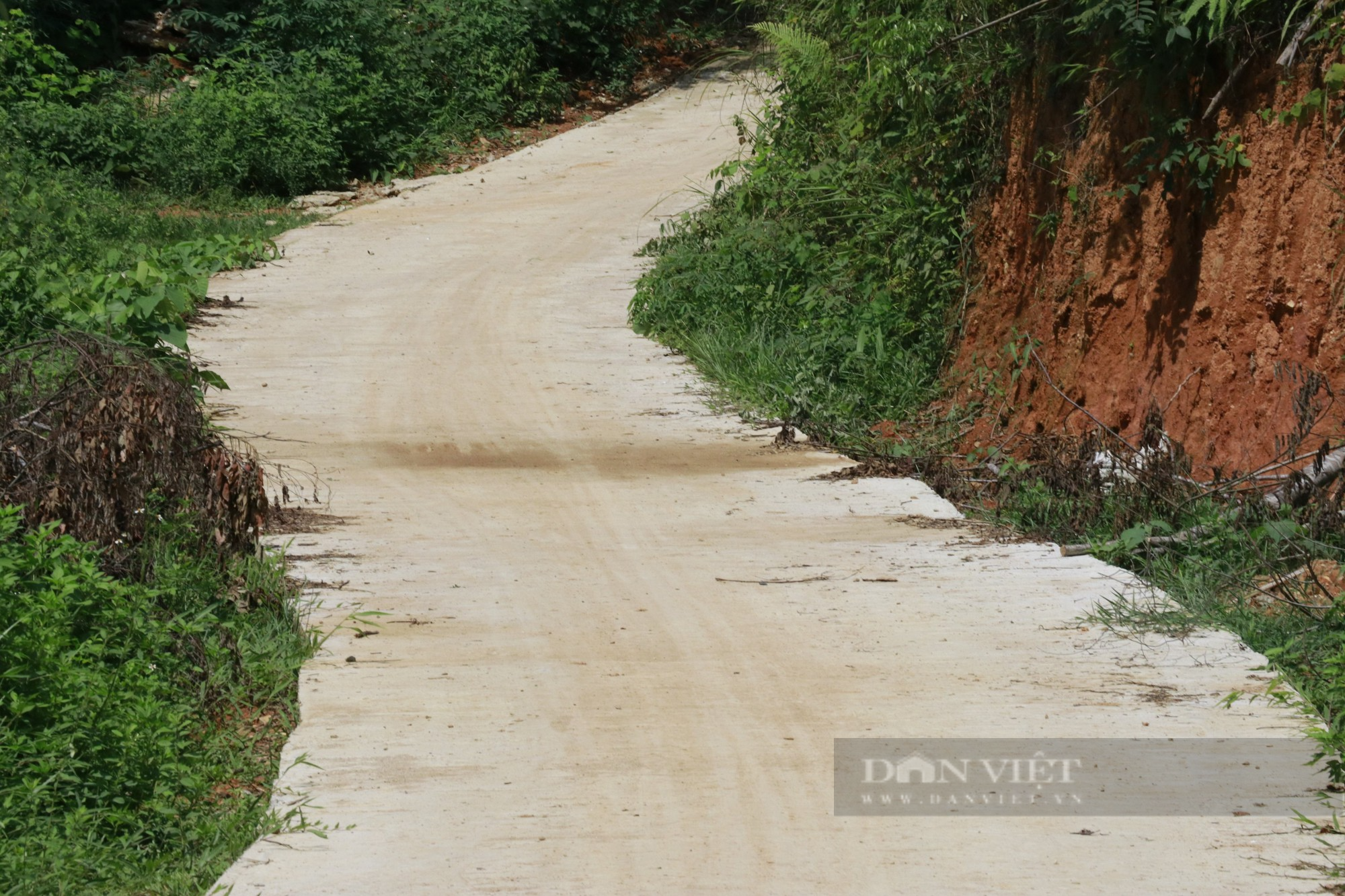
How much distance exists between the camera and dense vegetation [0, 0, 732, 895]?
181 inches

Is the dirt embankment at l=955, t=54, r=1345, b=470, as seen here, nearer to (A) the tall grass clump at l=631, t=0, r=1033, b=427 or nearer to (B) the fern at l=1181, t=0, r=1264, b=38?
(B) the fern at l=1181, t=0, r=1264, b=38

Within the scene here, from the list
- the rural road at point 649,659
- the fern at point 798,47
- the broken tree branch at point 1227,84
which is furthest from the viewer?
the fern at point 798,47

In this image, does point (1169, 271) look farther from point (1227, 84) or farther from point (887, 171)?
point (887, 171)

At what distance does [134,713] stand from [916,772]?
2381mm

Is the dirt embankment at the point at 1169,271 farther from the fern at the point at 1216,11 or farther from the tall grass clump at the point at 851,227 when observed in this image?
the tall grass clump at the point at 851,227

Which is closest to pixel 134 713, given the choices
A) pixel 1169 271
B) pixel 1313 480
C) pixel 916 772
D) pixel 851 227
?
pixel 916 772

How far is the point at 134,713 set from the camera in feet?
15.8

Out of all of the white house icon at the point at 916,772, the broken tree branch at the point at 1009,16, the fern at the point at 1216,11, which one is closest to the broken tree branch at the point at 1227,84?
the fern at the point at 1216,11

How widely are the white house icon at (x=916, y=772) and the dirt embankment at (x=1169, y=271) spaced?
10.3 feet

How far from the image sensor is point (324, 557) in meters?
7.10

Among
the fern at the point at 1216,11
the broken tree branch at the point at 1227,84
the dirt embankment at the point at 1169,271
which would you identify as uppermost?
the fern at the point at 1216,11

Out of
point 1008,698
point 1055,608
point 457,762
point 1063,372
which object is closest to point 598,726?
point 457,762

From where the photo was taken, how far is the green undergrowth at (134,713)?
4.38 meters

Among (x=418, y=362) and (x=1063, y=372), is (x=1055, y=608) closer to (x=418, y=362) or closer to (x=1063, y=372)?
(x=1063, y=372)
